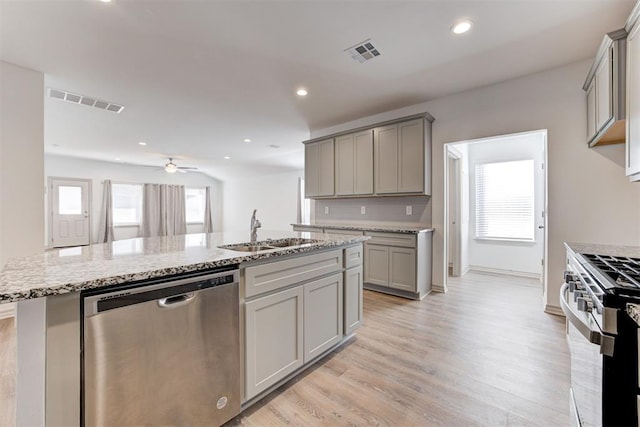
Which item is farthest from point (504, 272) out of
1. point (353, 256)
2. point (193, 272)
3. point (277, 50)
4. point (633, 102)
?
point (193, 272)

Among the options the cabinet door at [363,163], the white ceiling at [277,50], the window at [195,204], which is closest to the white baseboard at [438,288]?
the cabinet door at [363,163]

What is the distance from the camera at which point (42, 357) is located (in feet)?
3.07

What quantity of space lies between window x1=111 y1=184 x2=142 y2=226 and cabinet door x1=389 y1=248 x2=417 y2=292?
8.69m

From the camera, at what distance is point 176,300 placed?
1252 millimetres

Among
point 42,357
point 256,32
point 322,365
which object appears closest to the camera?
point 42,357

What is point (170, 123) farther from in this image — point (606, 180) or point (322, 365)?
point (606, 180)

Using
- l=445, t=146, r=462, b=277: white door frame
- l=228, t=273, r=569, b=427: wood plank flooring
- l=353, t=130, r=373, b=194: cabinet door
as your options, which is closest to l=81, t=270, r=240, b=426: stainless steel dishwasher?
l=228, t=273, r=569, b=427: wood plank flooring

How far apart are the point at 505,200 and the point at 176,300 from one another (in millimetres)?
5433

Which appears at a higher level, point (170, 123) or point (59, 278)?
point (170, 123)

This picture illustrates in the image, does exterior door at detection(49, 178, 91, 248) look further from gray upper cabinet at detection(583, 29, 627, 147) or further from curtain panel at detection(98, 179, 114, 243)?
gray upper cabinet at detection(583, 29, 627, 147)

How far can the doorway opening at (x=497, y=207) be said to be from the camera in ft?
14.9

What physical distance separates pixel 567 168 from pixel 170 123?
5.64m

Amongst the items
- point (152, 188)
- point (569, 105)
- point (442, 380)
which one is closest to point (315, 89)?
point (569, 105)

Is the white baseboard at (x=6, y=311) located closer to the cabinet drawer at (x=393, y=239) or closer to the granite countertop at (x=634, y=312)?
the cabinet drawer at (x=393, y=239)
